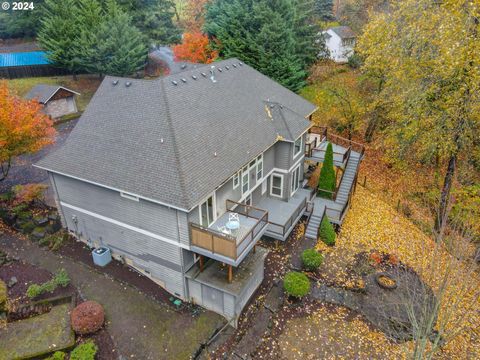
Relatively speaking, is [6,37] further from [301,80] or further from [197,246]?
[197,246]

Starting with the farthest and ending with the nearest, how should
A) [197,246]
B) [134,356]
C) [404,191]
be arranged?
1. [404,191]
2. [197,246]
3. [134,356]

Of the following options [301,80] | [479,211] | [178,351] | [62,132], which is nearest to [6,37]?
[62,132]

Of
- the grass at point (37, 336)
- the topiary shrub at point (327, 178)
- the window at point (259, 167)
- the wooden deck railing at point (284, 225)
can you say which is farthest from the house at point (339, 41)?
the grass at point (37, 336)

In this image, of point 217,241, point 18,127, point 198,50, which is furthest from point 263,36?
point 217,241

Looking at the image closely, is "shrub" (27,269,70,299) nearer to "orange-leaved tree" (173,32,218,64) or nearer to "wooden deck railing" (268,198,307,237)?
"wooden deck railing" (268,198,307,237)

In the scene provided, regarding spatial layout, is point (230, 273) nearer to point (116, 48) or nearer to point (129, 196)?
point (129, 196)

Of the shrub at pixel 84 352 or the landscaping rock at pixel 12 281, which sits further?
the landscaping rock at pixel 12 281

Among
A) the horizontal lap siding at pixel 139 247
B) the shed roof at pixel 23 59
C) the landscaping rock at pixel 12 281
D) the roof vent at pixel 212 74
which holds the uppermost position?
the roof vent at pixel 212 74

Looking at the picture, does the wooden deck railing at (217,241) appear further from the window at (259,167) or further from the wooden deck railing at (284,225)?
the window at (259,167)
